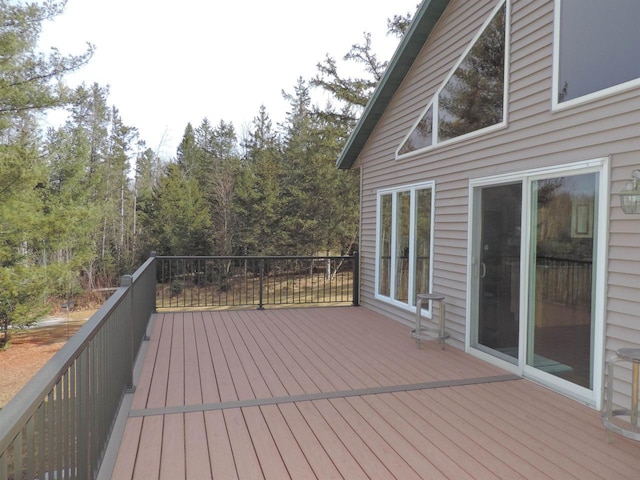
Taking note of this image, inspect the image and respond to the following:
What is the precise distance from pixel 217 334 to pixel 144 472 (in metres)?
3.04

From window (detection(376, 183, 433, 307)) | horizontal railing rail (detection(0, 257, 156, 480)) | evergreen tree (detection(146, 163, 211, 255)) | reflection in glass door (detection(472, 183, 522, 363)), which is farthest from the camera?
evergreen tree (detection(146, 163, 211, 255))

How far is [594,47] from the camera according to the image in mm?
3088

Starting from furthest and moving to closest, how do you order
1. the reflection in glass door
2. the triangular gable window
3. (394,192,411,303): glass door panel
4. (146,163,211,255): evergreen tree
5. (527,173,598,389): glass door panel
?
1. (146,163,211,255): evergreen tree
2. (394,192,411,303): glass door panel
3. the triangular gable window
4. the reflection in glass door
5. (527,173,598,389): glass door panel

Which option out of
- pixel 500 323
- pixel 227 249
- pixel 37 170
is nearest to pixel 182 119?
pixel 227 249

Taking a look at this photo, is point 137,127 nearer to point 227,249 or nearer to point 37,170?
point 227,249

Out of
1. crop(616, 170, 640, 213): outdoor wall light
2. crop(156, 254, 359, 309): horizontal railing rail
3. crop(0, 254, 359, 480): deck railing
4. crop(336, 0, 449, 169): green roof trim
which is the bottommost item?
crop(156, 254, 359, 309): horizontal railing rail

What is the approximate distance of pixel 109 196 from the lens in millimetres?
21312

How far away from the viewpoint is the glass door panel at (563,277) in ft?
10.3

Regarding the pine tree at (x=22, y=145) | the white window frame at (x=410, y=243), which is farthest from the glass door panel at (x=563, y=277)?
the pine tree at (x=22, y=145)

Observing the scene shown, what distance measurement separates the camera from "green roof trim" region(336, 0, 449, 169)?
5.13m

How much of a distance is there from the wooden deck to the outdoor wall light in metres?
1.39

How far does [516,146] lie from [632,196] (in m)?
1.29

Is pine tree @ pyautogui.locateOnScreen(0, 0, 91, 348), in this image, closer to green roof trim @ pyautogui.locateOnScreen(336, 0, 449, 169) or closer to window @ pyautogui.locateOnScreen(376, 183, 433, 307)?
green roof trim @ pyautogui.locateOnScreen(336, 0, 449, 169)

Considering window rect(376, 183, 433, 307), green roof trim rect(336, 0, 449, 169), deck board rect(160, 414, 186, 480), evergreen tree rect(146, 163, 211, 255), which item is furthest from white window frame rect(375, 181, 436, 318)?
evergreen tree rect(146, 163, 211, 255)
